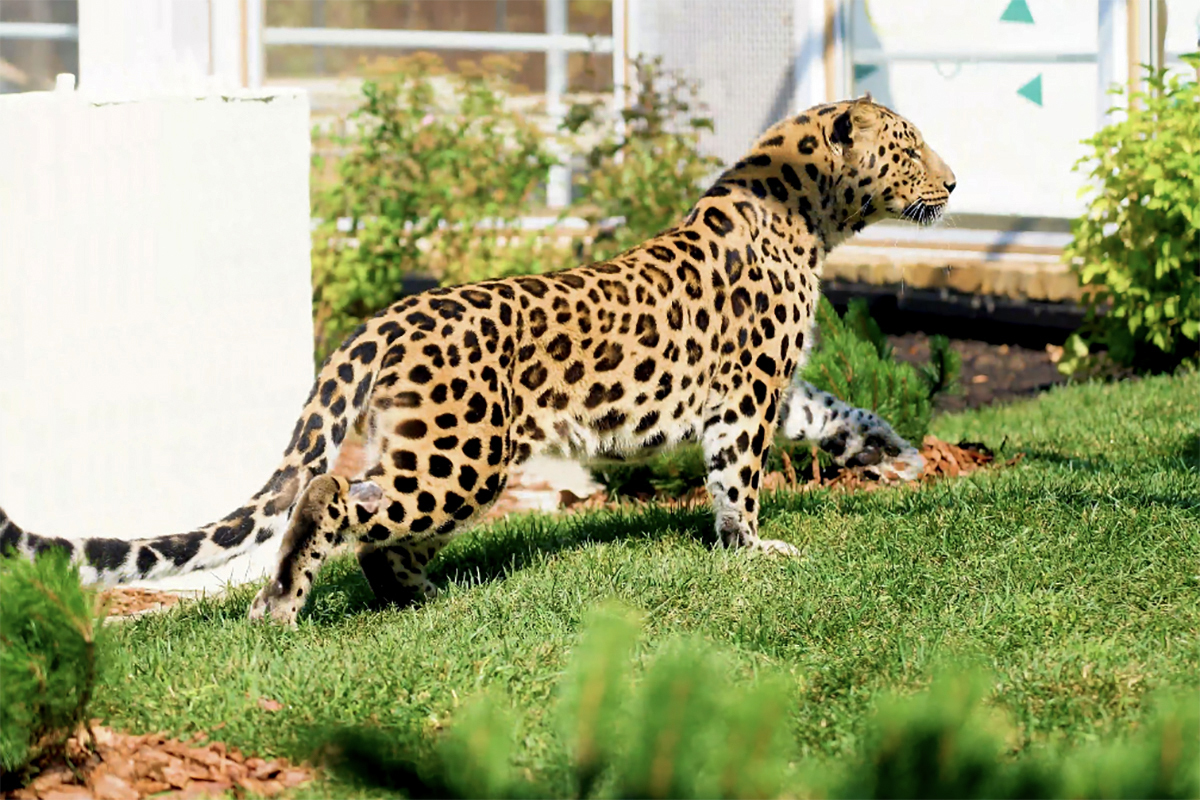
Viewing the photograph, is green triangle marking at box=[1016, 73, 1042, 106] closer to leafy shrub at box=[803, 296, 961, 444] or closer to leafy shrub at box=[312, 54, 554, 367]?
leafy shrub at box=[312, 54, 554, 367]

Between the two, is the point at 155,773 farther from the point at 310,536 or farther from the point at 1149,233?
the point at 1149,233

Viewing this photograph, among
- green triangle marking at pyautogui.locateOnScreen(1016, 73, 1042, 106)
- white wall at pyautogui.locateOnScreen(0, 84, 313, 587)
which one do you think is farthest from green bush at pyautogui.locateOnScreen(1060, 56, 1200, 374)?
white wall at pyautogui.locateOnScreen(0, 84, 313, 587)

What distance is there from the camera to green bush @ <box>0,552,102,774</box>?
13.6 ft

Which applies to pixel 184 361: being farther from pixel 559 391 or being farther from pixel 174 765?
pixel 174 765

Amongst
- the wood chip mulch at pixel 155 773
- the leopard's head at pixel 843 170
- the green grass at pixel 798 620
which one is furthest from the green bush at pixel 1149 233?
the wood chip mulch at pixel 155 773

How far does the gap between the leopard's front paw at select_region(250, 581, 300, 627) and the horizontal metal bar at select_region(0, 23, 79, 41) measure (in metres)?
9.58

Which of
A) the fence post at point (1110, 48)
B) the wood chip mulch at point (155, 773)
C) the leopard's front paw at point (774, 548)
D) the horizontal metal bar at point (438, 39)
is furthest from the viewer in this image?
the horizontal metal bar at point (438, 39)

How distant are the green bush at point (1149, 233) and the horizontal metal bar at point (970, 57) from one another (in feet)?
3.60

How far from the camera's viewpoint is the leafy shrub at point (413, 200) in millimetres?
11852

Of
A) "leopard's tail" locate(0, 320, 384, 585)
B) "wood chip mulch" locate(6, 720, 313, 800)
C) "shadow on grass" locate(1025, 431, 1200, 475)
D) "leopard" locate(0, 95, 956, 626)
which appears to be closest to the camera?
"wood chip mulch" locate(6, 720, 313, 800)

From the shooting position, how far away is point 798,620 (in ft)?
17.9

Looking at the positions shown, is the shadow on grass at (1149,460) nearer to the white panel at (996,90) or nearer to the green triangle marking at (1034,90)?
the white panel at (996,90)

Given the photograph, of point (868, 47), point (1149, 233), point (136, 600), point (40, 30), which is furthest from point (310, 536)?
point (40, 30)

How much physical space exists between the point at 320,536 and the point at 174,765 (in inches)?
45.1
